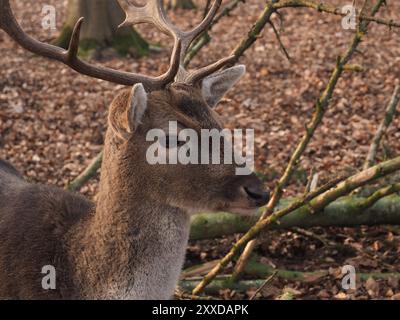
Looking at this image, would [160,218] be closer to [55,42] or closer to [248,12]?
[55,42]

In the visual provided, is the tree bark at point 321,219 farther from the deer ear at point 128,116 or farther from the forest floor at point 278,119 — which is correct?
the deer ear at point 128,116

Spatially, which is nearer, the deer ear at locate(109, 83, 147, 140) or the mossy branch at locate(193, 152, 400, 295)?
the deer ear at locate(109, 83, 147, 140)

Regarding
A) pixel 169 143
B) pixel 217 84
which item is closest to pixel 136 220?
pixel 169 143

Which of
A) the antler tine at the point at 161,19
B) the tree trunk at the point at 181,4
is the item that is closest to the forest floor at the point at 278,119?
the antler tine at the point at 161,19

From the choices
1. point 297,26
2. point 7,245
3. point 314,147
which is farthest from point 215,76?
point 297,26

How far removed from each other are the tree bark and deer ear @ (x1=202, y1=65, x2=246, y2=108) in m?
1.81

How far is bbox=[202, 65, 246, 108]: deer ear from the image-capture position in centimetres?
463

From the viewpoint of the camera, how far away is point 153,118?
4164mm

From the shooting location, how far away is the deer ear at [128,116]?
4008 mm

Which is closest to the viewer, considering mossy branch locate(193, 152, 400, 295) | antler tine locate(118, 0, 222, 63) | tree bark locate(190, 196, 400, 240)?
antler tine locate(118, 0, 222, 63)

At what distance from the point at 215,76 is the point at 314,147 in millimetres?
4508

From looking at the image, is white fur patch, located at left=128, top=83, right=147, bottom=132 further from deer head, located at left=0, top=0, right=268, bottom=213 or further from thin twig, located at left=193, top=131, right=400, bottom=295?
thin twig, located at left=193, top=131, right=400, bottom=295

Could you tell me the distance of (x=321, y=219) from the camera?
626cm

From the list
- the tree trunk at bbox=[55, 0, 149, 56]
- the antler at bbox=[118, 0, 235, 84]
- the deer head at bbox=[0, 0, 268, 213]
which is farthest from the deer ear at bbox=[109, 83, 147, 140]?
the tree trunk at bbox=[55, 0, 149, 56]
